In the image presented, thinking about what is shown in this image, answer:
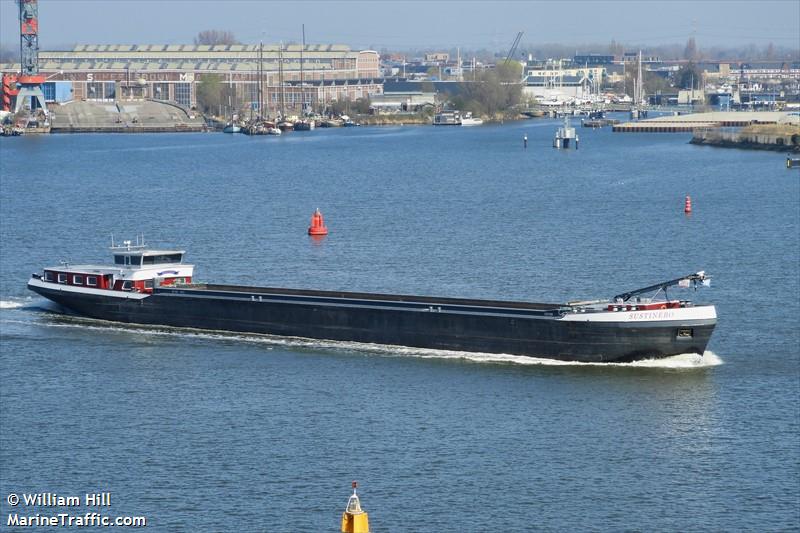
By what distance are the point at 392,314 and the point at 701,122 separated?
129355mm

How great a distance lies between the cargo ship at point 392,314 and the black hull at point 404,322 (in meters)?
0.03

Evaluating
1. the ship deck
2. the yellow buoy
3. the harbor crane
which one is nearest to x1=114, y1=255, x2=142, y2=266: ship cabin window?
the ship deck

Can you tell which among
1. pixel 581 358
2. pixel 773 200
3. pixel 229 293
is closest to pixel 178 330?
pixel 229 293

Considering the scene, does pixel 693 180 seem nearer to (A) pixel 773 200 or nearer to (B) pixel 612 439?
(A) pixel 773 200

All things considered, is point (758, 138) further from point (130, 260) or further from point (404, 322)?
point (404, 322)

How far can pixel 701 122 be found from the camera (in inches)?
6462

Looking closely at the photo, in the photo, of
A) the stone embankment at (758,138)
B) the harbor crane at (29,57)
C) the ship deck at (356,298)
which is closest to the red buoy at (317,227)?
the ship deck at (356,298)

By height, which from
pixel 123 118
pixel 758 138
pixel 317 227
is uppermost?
pixel 123 118

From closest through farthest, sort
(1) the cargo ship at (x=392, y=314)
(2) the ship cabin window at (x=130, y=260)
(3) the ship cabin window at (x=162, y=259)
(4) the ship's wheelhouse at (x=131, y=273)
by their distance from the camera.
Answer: (1) the cargo ship at (x=392, y=314) < (4) the ship's wheelhouse at (x=131, y=273) < (2) the ship cabin window at (x=130, y=260) < (3) the ship cabin window at (x=162, y=259)

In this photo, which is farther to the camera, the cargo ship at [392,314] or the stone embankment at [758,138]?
the stone embankment at [758,138]

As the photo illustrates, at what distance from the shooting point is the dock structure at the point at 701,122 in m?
156

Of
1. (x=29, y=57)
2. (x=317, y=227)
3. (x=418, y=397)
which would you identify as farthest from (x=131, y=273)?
(x=29, y=57)

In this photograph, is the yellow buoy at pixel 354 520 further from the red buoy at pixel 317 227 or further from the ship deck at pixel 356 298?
the red buoy at pixel 317 227

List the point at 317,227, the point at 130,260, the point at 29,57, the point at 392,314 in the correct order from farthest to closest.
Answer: the point at 29,57
the point at 317,227
the point at 130,260
the point at 392,314
